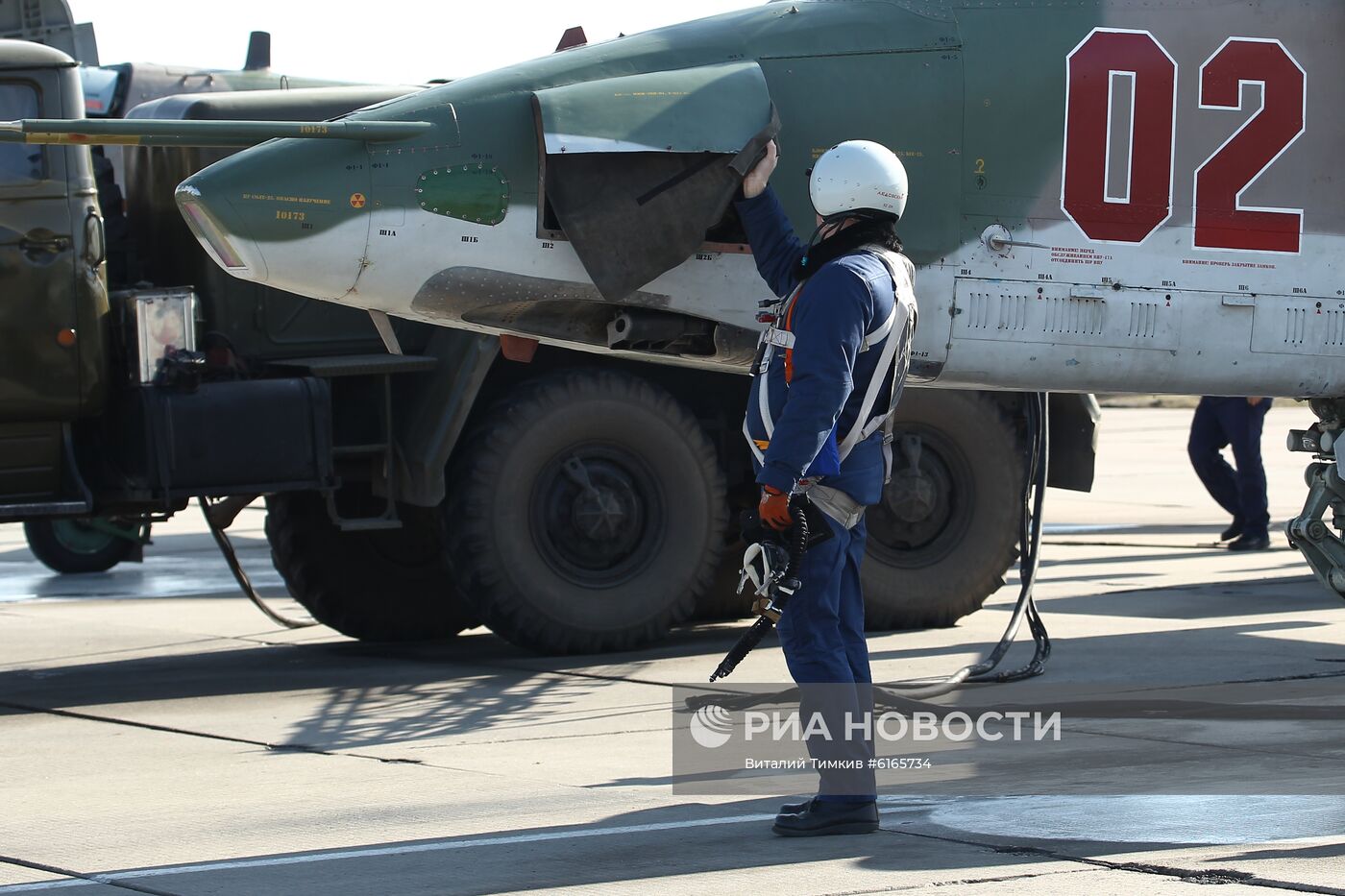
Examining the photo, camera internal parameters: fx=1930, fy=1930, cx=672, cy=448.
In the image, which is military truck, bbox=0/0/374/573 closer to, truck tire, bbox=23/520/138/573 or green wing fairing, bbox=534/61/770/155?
truck tire, bbox=23/520/138/573

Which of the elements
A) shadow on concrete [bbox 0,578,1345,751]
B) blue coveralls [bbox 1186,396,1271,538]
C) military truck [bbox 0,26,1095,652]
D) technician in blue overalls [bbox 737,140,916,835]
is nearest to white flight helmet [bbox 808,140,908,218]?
technician in blue overalls [bbox 737,140,916,835]

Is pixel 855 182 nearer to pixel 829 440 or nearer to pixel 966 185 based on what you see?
pixel 829 440

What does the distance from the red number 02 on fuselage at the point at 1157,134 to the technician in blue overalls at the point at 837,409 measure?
2651 mm

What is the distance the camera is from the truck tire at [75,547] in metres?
13.3

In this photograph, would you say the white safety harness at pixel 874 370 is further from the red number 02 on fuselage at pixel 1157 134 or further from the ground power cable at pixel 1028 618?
the red number 02 on fuselage at pixel 1157 134

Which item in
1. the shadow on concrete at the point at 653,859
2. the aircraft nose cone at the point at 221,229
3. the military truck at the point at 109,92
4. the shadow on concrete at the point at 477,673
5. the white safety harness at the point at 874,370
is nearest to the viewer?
the shadow on concrete at the point at 653,859

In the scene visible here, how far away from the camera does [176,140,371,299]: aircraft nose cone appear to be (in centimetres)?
729

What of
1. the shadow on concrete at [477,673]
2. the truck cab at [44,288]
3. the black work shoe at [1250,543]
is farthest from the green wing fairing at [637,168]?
the black work shoe at [1250,543]

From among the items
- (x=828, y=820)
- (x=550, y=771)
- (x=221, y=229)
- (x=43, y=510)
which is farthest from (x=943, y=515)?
(x=828, y=820)

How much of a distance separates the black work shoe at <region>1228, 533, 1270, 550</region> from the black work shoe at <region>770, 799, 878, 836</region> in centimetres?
884

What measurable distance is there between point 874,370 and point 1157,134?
314 cm

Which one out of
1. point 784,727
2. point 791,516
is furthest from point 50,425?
point 791,516

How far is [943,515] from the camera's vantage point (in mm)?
10023

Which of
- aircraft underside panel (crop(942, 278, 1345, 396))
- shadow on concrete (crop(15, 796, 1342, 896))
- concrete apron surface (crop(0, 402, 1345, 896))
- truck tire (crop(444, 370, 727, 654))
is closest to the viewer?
shadow on concrete (crop(15, 796, 1342, 896))
